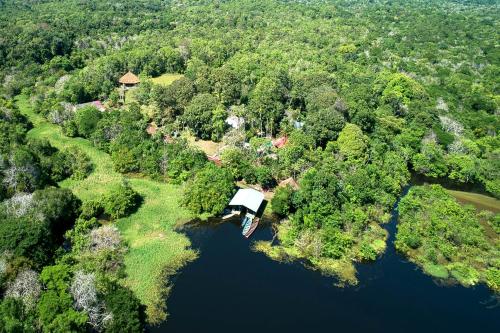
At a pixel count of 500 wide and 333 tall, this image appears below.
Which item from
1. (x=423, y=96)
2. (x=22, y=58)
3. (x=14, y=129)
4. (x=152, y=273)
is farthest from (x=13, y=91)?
(x=423, y=96)

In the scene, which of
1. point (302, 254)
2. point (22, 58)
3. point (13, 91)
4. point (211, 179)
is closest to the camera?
point (302, 254)

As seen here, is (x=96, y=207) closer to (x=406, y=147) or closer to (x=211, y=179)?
(x=211, y=179)

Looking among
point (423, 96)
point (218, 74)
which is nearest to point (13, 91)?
point (218, 74)

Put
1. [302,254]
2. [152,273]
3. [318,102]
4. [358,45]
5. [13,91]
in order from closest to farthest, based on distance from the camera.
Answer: [152,273] → [302,254] → [318,102] → [13,91] → [358,45]

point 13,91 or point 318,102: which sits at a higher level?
point 318,102

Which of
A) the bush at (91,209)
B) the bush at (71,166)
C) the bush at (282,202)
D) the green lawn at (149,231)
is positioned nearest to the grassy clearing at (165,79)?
the green lawn at (149,231)

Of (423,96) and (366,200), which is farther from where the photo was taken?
(423,96)

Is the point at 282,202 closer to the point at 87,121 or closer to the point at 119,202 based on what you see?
the point at 119,202
